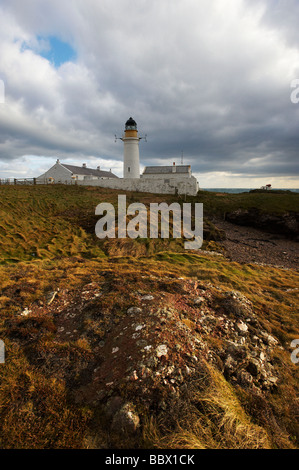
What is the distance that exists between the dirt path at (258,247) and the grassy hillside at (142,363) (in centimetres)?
908

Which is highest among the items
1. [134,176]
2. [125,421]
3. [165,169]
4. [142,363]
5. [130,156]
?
[165,169]

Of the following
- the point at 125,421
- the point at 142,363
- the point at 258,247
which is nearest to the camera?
the point at 125,421

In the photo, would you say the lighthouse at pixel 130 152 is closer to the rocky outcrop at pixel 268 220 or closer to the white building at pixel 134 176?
the white building at pixel 134 176

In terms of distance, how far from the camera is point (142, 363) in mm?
4141

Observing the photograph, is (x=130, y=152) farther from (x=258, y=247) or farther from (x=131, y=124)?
(x=258, y=247)

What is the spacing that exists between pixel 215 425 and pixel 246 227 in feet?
97.2

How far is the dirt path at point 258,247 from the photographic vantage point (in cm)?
1752

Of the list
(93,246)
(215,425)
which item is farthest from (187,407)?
(93,246)

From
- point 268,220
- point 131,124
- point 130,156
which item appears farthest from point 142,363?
point 131,124

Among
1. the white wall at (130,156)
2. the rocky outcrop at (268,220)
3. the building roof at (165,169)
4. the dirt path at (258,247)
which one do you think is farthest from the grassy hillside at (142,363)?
the building roof at (165,169)

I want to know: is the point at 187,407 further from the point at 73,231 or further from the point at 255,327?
the point at 73,231

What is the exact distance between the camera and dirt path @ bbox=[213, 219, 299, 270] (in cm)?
1752

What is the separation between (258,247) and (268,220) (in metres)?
9.33

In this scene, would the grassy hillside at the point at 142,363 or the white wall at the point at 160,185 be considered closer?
the grassy hillside at the point at 142,363
